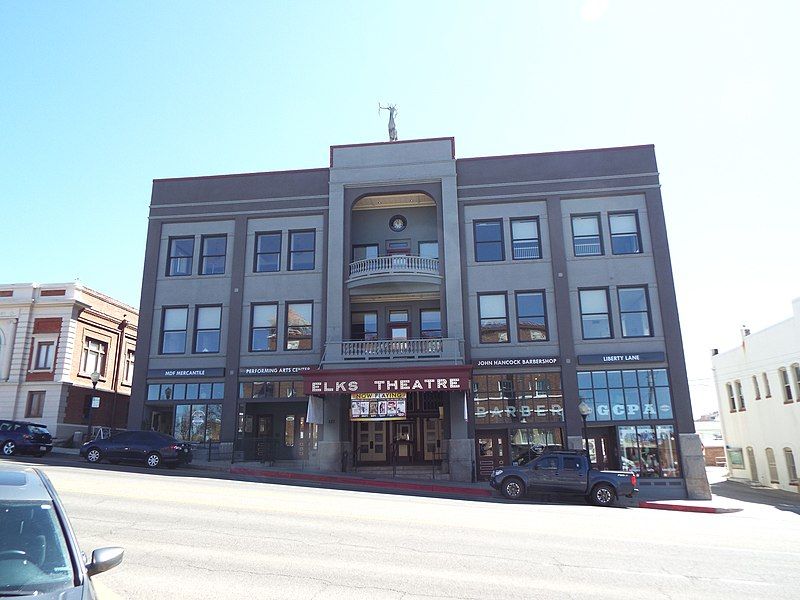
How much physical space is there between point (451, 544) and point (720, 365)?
36.3 meters

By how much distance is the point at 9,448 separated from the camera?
24500 millimetres

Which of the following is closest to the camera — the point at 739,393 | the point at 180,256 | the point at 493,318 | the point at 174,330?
the point at 493,318

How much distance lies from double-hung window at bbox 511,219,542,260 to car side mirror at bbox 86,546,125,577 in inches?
961

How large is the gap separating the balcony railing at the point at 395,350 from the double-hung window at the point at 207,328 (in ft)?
19.7

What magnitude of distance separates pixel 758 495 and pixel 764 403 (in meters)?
7.11

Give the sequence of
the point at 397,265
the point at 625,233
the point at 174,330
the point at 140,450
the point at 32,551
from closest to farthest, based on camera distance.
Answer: the point at 32,551
the point at 140,450
the point at 397,265
the point at 625,233
the point at 174,330

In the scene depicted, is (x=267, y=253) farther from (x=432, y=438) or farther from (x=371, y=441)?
(x=432, y=438)

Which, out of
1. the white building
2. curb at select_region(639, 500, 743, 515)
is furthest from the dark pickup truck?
the white building

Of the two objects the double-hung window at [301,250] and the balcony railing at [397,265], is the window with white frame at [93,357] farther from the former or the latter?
the balcony railing at [397,265]

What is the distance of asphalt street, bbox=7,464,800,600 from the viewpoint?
24.1 feet

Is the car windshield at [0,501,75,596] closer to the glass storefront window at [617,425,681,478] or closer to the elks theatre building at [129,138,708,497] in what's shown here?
the elks theatre building at [129,138,708,497]

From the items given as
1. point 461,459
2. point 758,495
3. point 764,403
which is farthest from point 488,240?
point 764,403

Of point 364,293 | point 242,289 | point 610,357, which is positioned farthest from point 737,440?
point 242,289

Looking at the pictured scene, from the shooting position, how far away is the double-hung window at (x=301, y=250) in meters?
28.9
